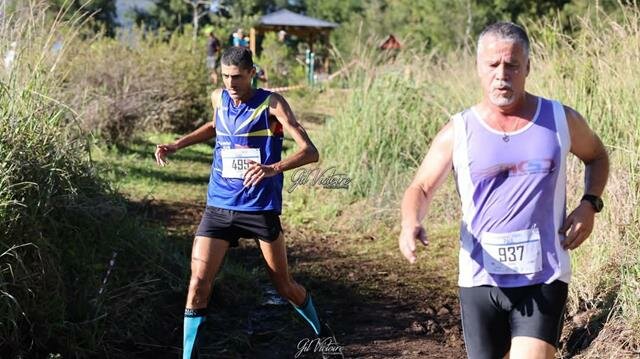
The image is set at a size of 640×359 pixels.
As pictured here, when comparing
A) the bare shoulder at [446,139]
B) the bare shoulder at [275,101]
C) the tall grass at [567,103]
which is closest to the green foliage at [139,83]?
the tall grass at [567,103]

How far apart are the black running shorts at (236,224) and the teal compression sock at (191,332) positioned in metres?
0.46

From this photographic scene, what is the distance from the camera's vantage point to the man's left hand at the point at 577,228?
10.4 feet

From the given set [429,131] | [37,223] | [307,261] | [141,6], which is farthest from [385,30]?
[37,223]

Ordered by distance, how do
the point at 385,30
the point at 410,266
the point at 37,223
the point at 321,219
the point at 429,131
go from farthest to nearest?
the point at 385,30 → the point at 429,131 → the point at 321,219 → the point at 410,266 → the point at 37,223

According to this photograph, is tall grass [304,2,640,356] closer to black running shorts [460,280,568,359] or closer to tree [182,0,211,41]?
black running shorts [460,280,568,359]

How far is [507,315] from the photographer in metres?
3.26

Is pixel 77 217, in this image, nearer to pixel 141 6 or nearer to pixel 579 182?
pixel 579 182

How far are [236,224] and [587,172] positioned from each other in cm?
226

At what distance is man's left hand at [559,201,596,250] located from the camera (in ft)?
10.4

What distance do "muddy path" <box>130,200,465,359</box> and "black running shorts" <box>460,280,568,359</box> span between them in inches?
80.6

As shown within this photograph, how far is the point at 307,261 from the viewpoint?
305 inches

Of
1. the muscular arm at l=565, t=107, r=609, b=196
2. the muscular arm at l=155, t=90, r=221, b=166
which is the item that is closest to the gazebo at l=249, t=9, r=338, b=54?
the muscular arm at l=155, t=90, r=221, b=166

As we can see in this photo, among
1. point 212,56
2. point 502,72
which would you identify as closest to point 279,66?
point 212,56

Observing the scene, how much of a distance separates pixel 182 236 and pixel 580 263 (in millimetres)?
3764
